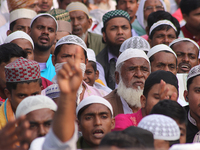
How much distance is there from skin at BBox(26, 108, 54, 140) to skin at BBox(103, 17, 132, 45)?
359cm

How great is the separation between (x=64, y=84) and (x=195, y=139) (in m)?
2.35

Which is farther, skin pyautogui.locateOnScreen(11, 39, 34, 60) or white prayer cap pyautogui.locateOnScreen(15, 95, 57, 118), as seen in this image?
skin pyautogui.locateOnScreen(11, 39, 34, 60)

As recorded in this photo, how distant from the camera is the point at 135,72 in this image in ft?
17.9

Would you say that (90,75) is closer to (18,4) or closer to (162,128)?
(18,4)

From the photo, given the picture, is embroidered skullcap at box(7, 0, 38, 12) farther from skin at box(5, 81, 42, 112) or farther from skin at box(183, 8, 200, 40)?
skin at box(5, 81, 42, 112)

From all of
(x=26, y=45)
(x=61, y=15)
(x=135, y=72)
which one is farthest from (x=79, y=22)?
(x=135, y=72)

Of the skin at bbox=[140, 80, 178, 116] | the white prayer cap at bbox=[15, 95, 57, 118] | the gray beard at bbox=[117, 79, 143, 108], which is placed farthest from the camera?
the gray beard at bbox=[117, 79, 143, 108]

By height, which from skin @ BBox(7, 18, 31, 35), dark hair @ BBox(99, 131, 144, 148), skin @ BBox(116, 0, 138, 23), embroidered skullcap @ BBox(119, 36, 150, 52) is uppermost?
skin @ BBox(116, 0, 138, 23)

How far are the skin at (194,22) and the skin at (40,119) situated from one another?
15.5 feet

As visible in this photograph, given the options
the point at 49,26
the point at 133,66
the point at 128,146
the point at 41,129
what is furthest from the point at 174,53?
the point at 128,146

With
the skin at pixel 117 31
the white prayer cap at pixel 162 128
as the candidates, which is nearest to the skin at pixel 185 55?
the skin at pixel 117 31

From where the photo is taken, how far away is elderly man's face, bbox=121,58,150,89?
17.8 ft

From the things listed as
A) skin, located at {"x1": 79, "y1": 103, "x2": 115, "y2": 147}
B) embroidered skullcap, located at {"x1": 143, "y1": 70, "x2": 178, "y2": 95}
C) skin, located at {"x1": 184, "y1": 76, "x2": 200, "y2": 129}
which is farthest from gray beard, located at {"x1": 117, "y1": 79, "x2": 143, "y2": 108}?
skin, located at {"x1": 79, "y1": 103, "x2": 115, "y2": 147}

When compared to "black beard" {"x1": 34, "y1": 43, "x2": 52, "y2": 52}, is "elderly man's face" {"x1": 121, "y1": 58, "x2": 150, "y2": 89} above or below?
below
